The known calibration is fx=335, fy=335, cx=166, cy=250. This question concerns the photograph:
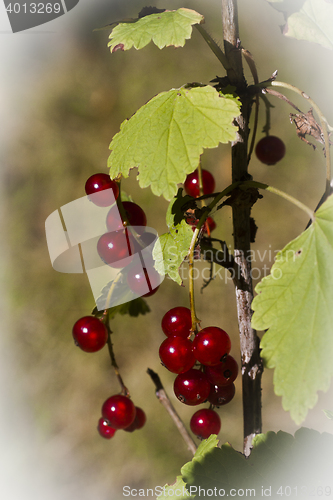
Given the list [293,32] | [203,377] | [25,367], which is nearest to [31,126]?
[25,367]

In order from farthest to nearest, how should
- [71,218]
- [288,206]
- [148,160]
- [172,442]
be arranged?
[288,206] → [172,442] → [71,218] → [148,160]

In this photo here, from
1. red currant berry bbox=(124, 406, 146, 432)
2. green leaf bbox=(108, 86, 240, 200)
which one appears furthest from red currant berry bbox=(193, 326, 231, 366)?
red currant berry bbox=(124, 406, 146, 432)

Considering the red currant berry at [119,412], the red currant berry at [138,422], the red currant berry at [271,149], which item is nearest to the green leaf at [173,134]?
the red currant berry at [271,149]

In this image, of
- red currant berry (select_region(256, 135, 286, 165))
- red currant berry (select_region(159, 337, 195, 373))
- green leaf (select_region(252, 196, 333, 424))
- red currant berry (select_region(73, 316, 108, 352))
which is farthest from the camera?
red currant berry (select_region(256, 135, 286, 165))

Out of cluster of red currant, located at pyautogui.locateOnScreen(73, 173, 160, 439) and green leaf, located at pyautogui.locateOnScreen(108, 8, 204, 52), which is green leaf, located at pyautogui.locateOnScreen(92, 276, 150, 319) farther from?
green leaf, located at pyautogui.locateOnScreen(108, 8, 204, 52)

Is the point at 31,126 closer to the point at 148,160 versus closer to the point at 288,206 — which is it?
the point at 288,206

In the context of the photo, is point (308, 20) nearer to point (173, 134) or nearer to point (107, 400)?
point (173, 134)
